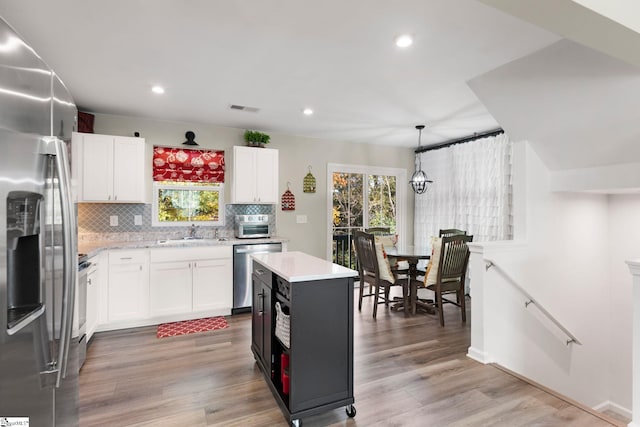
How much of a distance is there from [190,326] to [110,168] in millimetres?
2075

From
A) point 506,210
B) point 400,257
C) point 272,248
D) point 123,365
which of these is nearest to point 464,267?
point 400,257

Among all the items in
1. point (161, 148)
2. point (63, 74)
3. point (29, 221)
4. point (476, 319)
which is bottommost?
point (476, 319)

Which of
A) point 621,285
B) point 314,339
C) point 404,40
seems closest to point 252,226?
point 314,339

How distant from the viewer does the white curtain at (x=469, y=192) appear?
4.60m

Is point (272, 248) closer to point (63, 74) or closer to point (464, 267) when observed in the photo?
point (464, 267)

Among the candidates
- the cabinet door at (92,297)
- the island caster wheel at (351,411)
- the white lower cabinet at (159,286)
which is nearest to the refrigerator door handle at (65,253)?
the island caster wheel at (351,411)

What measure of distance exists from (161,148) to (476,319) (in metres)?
4.27

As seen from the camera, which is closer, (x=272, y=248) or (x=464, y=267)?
(x=464, y=267)

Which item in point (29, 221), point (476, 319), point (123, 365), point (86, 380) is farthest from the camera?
point (476, 319)

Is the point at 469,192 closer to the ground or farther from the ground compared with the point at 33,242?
farther from the ground

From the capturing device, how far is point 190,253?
397 cm

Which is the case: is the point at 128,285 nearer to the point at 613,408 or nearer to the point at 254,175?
the point at 254,175

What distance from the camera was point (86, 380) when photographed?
8.55 ft

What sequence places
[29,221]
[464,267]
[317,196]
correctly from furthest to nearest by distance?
[317,196]
[464,267]
[29,221]
